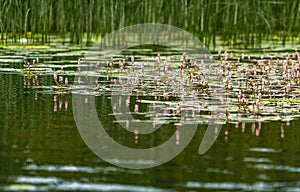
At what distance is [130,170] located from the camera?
4492 millimetres

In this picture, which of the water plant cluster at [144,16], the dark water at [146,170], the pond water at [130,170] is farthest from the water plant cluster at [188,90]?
the water plant cluster at [144,16]

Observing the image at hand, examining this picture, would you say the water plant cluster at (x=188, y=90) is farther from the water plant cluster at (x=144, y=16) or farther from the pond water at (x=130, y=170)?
the water plant cluster at (x=144, y=16)

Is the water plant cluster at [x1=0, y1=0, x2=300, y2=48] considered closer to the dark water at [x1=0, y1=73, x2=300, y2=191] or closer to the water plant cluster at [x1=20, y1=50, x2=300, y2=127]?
the water plant cluster at [x1=20, y1=50, x2=300, y2=127]

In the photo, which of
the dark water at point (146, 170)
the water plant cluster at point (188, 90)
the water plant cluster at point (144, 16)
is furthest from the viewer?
the water plant cluster at point (144, 16)

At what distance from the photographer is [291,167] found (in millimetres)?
4609

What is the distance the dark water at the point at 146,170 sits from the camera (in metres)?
4.13

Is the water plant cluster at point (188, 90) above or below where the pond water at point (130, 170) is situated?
above

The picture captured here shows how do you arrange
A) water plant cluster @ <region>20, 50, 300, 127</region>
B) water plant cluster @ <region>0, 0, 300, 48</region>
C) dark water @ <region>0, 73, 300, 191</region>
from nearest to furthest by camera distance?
dark water @ <region>0, 73, 300, 191</region>, water plant cluster @ <region>20, 50, 300, 127</region>, water plant cluster @ <region>0, 0, 300, 48</region>

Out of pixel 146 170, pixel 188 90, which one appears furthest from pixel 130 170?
pixel 188 90

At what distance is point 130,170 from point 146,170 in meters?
0.09

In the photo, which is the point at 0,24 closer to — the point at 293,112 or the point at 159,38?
the point at 159,38

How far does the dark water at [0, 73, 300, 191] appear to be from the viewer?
13.6 ft

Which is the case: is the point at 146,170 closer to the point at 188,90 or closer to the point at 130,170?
the point at 130,170

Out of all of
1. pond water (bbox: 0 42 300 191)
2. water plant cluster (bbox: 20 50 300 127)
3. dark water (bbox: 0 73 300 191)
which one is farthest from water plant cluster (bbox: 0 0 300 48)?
dark water (bbox: 0 73 300 191)
